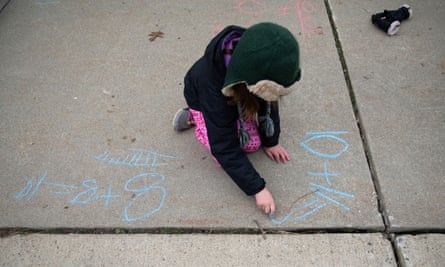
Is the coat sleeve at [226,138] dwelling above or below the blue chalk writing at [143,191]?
above

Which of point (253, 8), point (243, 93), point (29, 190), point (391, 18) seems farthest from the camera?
point (253, 8)

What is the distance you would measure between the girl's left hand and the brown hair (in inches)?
16.9

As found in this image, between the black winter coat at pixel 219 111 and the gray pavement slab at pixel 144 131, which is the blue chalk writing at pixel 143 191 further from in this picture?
the black winter coat at pixel 219 111

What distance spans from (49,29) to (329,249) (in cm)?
259

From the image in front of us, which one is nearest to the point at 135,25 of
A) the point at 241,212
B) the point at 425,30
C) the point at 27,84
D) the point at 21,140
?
the point at 27,84

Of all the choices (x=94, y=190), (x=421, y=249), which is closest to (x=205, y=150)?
(x=94, y=190)

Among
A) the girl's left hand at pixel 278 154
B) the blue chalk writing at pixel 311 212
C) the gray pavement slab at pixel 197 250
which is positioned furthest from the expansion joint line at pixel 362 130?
the girl's left hand at pixel 278 154

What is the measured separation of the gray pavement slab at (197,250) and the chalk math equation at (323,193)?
0.37 ft

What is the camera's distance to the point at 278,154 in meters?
1.85

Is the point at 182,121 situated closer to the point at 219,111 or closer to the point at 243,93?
the point at 219,111

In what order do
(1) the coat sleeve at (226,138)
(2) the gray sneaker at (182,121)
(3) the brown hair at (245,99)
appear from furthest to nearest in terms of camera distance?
(2) the gray sneaker at (182,121), (1) the coat sleeve at (226,138), (3) the brown hair at (245,99)

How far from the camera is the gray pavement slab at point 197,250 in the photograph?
152 centimetres

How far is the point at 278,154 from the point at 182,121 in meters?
0.57

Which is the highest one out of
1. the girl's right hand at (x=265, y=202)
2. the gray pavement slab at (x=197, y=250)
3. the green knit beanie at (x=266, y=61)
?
the green knit beanie at (x=266, y=61)
